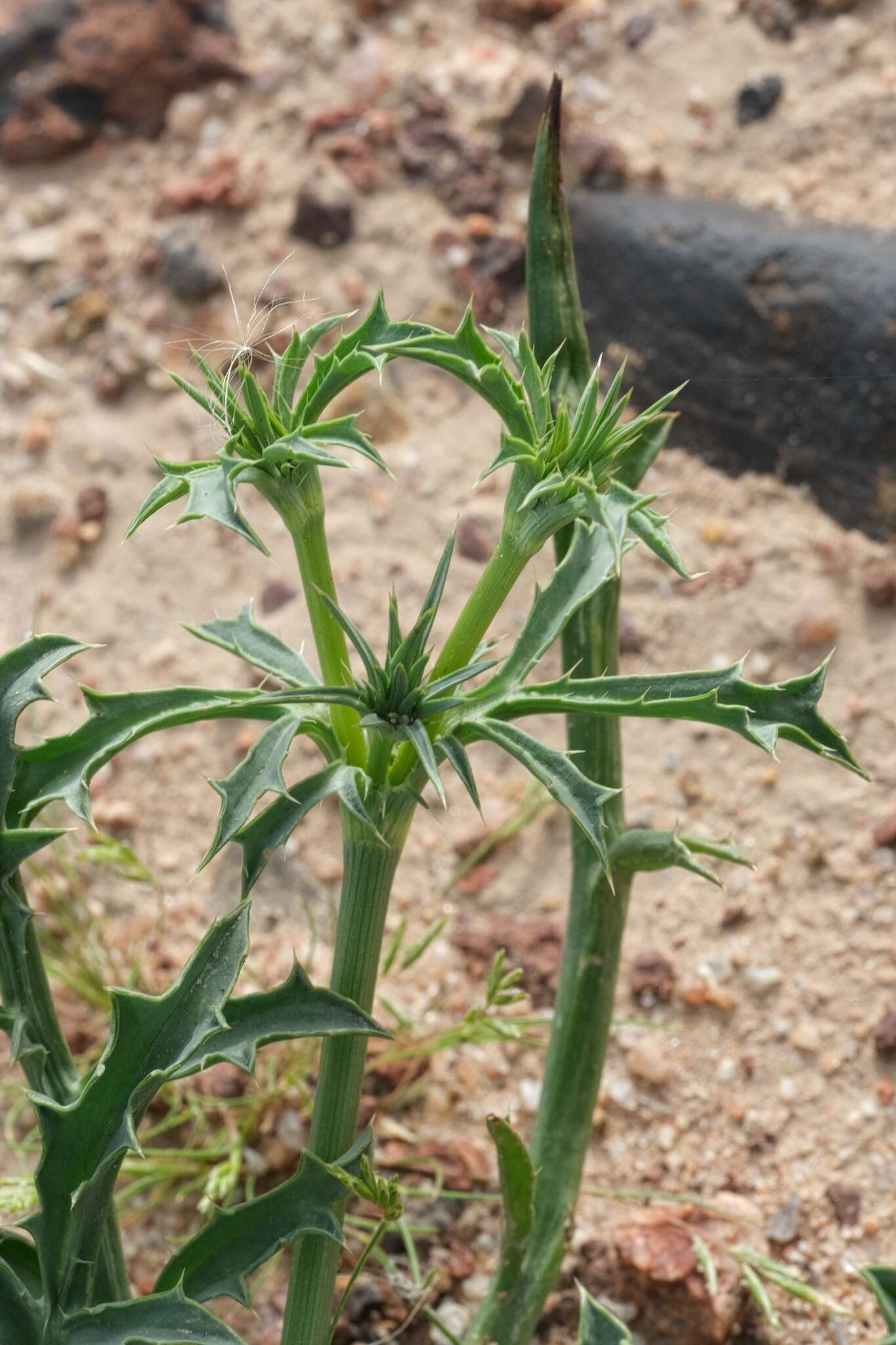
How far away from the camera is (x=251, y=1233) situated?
1203 millimetres

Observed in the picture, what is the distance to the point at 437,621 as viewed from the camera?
7.86 feet

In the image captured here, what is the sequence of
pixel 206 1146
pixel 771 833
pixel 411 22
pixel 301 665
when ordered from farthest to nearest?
1. pixel 411 22
2. pixel 771 833
3. pixel 206 1146
4. pixel 301 665

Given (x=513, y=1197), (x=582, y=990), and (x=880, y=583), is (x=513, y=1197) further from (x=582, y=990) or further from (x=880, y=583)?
(x=880, y=583)

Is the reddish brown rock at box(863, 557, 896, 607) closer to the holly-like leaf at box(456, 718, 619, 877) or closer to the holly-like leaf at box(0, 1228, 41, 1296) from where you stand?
the holly-like leaf at box(456, 718, 619, 877)

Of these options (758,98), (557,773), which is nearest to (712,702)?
(557,773)

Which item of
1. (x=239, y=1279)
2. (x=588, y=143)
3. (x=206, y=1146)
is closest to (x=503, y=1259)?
(x=239, y=1279)

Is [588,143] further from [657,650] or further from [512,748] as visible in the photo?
[512,748]

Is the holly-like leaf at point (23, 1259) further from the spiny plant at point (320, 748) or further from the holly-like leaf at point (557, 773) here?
the holly-like leaf at point (557, 773)

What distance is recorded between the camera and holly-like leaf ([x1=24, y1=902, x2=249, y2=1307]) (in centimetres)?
112

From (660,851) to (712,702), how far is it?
0.28 m

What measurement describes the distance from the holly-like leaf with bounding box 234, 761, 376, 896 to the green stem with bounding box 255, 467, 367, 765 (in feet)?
0.18

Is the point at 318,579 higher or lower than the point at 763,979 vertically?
higher

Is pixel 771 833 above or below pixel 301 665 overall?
above

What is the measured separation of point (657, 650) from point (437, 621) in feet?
1.30
